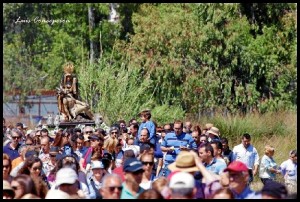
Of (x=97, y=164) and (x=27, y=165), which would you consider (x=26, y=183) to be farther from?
(x=97, y=164)

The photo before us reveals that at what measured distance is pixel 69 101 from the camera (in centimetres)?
2972

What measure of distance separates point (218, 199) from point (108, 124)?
2262cm

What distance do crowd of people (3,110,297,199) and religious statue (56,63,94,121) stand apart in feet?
30.0

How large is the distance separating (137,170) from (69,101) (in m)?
18.9

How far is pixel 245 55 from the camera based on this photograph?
39.1 meters

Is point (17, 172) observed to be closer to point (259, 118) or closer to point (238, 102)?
point (259, 118)

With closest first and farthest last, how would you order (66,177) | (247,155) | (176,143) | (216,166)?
(66,177) → (216,166) → (176,143) → (247,155)

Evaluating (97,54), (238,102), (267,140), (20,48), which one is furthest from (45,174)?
(20,48)

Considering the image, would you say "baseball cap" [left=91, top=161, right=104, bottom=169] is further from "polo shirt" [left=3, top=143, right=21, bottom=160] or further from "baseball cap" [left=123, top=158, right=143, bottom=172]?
"polo shirt" [left=3, top=143, right=21, bottom=160]

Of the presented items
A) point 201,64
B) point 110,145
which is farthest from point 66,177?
point 201,64

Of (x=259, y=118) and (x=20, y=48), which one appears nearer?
(x=259, y=118)

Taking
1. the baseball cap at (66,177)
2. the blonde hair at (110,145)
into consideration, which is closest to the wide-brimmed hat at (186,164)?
the baseball cap at (66,177)

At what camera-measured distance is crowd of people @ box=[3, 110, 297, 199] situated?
10.2 metres

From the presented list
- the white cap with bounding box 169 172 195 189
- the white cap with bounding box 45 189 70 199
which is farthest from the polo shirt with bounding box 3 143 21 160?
the white cap with bounding box 169 172 195 189
